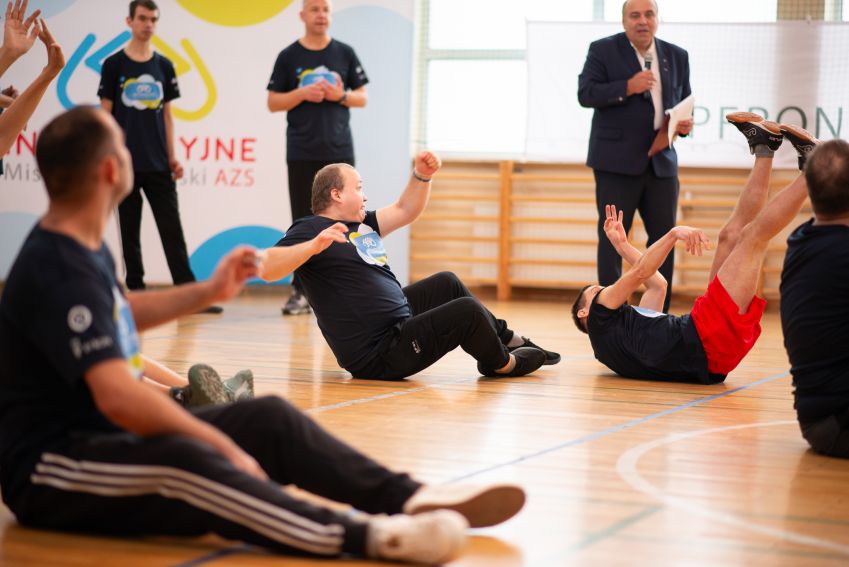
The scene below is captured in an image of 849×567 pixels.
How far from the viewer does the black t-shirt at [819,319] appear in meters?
3.11

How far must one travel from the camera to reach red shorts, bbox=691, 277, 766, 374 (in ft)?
14.4

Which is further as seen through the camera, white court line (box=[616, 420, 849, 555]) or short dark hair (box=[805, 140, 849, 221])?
short dark hair (box=[805, 140, 849, 221])

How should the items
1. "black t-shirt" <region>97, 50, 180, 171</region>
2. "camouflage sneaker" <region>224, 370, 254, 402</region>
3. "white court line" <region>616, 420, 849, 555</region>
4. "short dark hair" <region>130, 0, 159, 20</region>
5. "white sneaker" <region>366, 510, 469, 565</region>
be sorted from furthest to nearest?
1. "black t-shirt" <region>97, 50, 180, 171</region>
2. "short dark hair" <region>130, 0, 159, 20</region>
3. "camouflage sneaker" <region>224, 370, 254, 402</region>
4. "white court line" <region>616, 420, 849, 555</region>
5. "white sneaker" <region>366, 510, 469, 565</region>

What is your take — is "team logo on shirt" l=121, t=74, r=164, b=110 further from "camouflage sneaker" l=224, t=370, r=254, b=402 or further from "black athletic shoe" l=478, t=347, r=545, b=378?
"camouflage sneaker" l=224, t=370, r=254, b=402

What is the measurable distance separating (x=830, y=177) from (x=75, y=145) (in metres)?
2.04

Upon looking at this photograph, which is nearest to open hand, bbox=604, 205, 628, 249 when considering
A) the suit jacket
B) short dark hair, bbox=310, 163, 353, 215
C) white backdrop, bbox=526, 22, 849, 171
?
short dark hair, bbox=310, 163, 353, 215

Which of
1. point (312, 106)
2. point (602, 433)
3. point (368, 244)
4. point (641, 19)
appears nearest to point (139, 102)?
point (312, 106)

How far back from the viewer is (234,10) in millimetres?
9211

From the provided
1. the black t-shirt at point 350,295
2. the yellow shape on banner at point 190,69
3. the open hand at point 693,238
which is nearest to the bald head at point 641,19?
the open hand at point 693,238

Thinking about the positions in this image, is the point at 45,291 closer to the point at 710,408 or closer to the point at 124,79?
the point at 710,408

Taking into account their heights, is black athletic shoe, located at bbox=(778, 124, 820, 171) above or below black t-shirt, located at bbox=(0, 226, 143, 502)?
above

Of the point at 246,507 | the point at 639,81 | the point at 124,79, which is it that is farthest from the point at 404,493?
the point at 124,79

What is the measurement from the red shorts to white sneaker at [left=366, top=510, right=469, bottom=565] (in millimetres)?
2639

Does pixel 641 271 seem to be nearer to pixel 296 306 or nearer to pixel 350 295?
pixel 350 295
